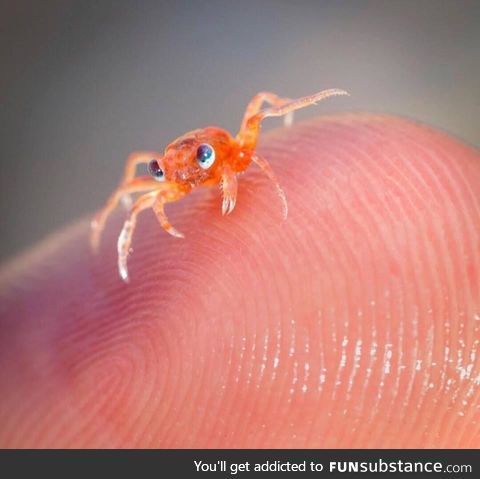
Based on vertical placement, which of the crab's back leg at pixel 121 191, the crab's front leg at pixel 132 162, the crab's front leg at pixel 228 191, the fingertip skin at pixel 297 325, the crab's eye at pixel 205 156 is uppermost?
the crab's front leg at pixel 132 162

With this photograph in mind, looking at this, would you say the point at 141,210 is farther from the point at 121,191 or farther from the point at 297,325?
the point at 297,325

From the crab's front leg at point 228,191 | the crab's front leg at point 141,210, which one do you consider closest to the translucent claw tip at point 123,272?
the crab's front leg at point 141,210

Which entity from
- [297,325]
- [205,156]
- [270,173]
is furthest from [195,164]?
[297,325]

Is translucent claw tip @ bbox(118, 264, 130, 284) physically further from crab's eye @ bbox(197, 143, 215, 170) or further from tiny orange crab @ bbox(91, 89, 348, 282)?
crab's eye @ bbox(197, 143, 215, 170)

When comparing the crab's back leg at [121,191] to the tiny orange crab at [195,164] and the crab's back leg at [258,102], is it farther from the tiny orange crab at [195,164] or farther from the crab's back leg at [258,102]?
the crab's back leg at [258,102]

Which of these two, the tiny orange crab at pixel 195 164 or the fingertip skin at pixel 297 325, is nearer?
the fingertip skin at pixel 297 325
